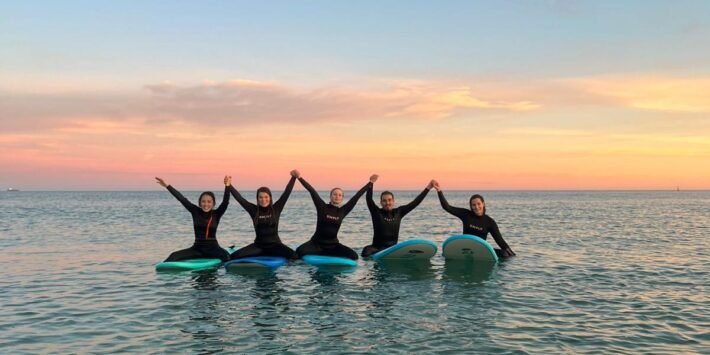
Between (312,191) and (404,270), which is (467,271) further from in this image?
(312,191)

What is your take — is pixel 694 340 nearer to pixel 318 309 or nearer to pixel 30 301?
pixel 318 309

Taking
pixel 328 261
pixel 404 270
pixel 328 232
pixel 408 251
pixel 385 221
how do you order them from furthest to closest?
pixel 385 221 < pixel 408 251 < pixel 328 232 < pixel 328 261 < pixel 404 270

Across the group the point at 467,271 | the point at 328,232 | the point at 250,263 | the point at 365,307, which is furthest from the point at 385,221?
the point at 365,307

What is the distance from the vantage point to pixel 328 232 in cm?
1708

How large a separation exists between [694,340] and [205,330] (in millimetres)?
8325

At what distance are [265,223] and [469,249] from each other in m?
6.51

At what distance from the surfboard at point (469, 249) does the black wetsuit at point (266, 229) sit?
16.9 feet

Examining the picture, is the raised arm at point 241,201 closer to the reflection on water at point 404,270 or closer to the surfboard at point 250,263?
the surfboard at point 250,263

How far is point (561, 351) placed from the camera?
8344 millimetres

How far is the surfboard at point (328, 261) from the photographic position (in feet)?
53.0

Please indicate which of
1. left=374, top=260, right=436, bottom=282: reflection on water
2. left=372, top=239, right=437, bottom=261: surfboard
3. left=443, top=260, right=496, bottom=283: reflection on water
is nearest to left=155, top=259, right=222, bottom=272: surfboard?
left=374, top=260, right=436, bottom=282: reflection on water

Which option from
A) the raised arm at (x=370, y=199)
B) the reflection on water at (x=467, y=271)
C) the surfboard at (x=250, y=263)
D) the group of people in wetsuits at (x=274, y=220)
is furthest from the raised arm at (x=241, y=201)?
the reflection on water at (x=467, y=271)

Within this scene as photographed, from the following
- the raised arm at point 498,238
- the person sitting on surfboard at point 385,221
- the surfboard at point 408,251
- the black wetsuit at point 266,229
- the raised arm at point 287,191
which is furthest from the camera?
the person sitting on surfboard at point 385,221

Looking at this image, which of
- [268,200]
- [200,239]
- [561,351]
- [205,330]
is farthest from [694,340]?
[200,239]
